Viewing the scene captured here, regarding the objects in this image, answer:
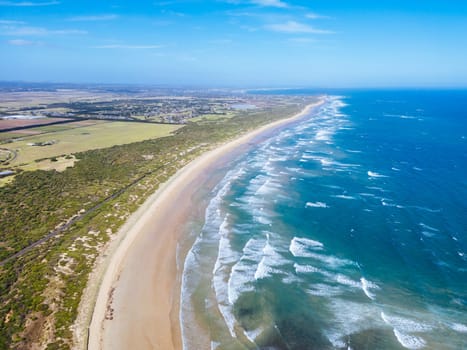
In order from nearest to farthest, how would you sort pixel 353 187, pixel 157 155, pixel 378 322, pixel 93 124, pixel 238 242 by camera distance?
pixel 378 322 < pixel 238 242 < pixel 353 187 < pixel 157 155 < pixel 93 124

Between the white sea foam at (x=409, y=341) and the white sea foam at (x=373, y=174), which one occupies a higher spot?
the white sea foam at (x=409, y=341)

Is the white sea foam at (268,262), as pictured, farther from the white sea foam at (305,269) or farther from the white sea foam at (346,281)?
the white sea foam at (346,281)

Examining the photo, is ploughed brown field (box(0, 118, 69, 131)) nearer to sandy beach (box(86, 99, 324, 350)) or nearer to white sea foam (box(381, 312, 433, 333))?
sandy beach (box(86, 99, 324, 350))

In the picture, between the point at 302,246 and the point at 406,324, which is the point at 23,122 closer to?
the point at 302,246

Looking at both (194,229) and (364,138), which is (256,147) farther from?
(194,229)

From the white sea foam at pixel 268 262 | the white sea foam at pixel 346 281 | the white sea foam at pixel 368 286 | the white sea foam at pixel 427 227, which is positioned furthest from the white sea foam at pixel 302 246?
the white sea foam at pixel 427 227

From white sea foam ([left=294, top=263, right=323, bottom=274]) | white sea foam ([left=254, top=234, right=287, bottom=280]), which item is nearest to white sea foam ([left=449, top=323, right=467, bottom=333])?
white sea foam ([left=294, top=263, right=323, bottom=274])

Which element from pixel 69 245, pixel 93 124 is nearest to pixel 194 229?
pixel 69 245
